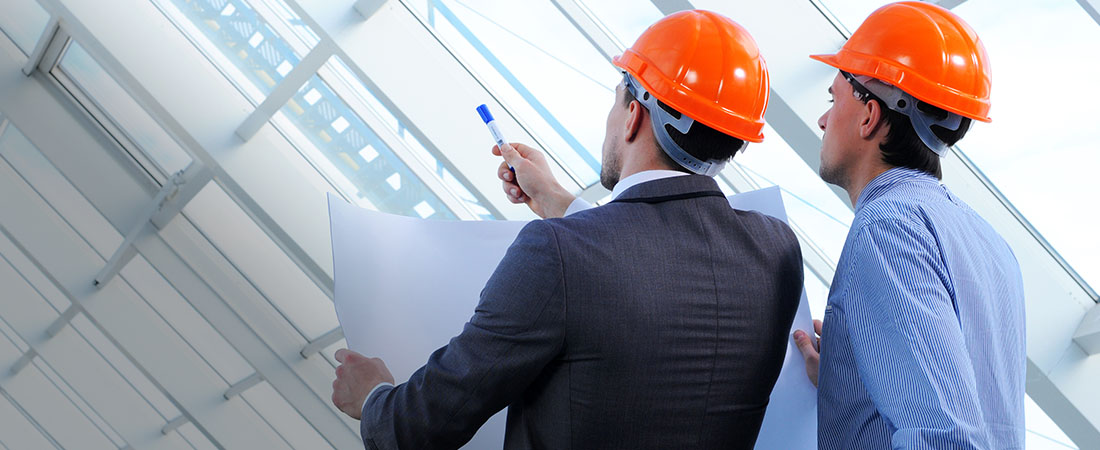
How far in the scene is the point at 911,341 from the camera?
161 centimetres

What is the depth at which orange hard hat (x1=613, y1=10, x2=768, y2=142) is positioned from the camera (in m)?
2.20

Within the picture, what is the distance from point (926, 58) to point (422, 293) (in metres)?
1.15

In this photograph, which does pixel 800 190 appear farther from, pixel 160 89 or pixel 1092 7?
pixel 160 89

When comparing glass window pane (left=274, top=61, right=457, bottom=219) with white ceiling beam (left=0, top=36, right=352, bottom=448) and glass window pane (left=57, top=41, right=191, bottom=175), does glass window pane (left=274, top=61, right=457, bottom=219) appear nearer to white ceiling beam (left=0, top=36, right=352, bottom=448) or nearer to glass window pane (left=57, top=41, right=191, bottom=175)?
white ceiling beam (left=0, top=36, right=352, bottom=448)

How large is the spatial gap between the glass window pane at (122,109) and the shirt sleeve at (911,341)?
28.2 feet

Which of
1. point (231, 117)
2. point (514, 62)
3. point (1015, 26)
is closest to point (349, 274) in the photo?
point (1015, 26)

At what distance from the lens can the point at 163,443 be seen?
17.7 metres

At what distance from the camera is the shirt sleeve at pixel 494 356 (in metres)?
1.81

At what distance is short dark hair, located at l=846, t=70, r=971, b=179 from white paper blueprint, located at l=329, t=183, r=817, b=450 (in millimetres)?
482

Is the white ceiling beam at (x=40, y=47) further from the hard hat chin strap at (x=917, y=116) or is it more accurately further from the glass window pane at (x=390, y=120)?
the hard hat chin strap at (x=917, y=116)

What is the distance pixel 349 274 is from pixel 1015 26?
2356 millimetres

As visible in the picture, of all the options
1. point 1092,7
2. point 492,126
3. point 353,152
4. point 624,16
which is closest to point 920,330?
point 492,126

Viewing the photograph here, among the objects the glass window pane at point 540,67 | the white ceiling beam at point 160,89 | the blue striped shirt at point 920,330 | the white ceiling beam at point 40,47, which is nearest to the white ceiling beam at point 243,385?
the white ceiling beam at point 40,47

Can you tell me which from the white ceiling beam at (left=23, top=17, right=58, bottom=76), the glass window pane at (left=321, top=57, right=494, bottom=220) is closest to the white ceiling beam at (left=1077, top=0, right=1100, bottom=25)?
the glass window pane at (left=321, top=57, right=494, bottom=220)
